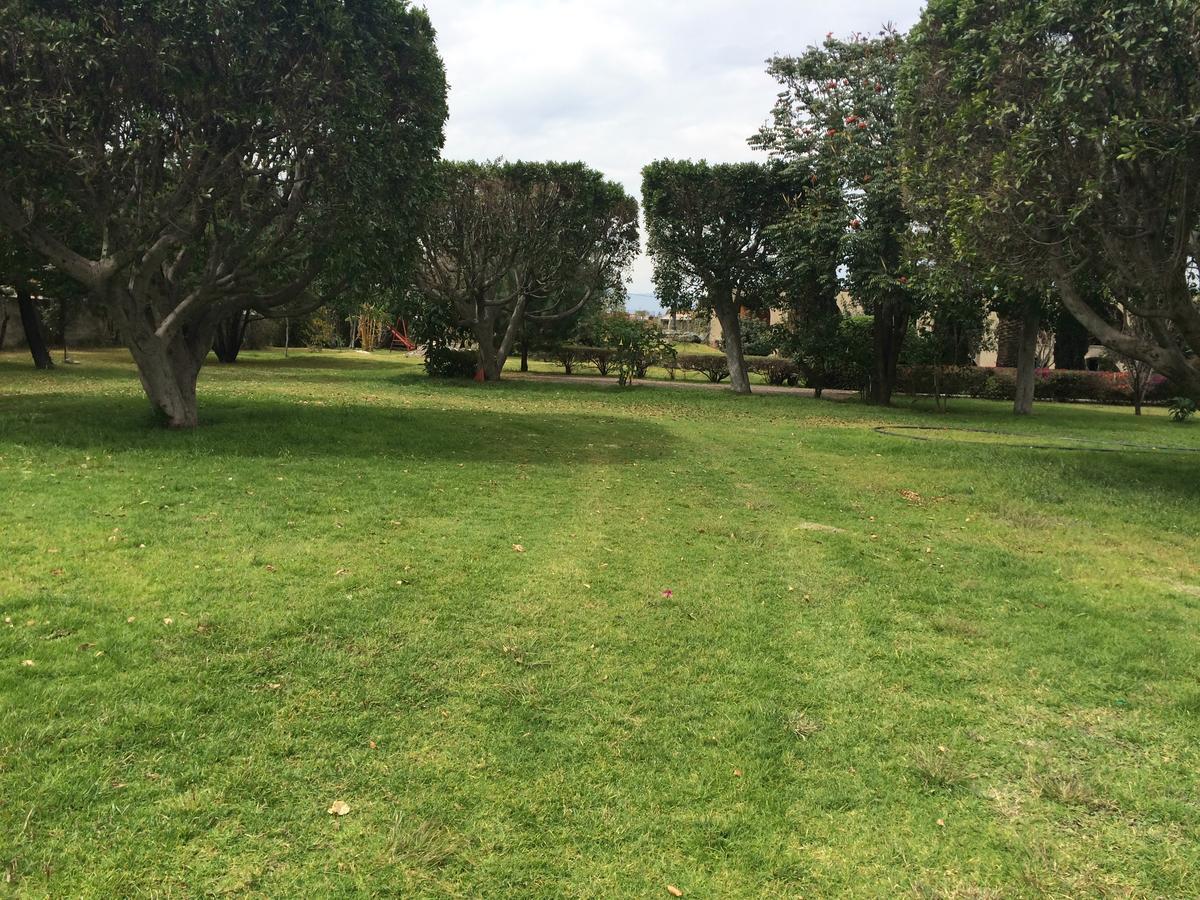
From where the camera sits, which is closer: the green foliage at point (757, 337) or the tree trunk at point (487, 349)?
the green foliage at point (757, 337)

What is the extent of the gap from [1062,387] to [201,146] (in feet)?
94.1

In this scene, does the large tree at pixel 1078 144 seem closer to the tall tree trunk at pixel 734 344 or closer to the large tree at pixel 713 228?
the large tree at pixel 713 228

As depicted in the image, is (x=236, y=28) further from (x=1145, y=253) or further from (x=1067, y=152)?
(x=1145, y=253)

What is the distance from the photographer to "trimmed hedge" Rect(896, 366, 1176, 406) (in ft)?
84.0

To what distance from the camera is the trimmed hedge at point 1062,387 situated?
25.6 metres

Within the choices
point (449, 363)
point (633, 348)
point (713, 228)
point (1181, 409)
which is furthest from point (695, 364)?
point (1181, 409)

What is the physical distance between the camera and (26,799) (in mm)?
2602

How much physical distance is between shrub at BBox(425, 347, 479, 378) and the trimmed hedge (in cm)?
1456

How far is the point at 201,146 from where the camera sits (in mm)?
8844

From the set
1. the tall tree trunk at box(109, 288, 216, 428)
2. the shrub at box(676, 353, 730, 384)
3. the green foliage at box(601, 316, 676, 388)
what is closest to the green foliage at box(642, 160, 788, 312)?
the green foliage at box(601, 316, 676, 388)

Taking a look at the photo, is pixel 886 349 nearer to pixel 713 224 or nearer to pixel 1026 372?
pixel 1026 372

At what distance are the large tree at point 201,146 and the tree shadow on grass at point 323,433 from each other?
0.99 meters

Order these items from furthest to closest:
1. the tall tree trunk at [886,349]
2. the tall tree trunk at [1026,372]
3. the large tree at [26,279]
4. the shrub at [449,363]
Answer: the shrub at [449,363], the tall tree trunk at [886,349], the tall tree trunk at [1026,372], the large tree at [26,279]

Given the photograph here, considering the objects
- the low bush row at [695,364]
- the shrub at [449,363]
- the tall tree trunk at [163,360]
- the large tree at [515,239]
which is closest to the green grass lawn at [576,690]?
the tall tree trunk at [163,360]
